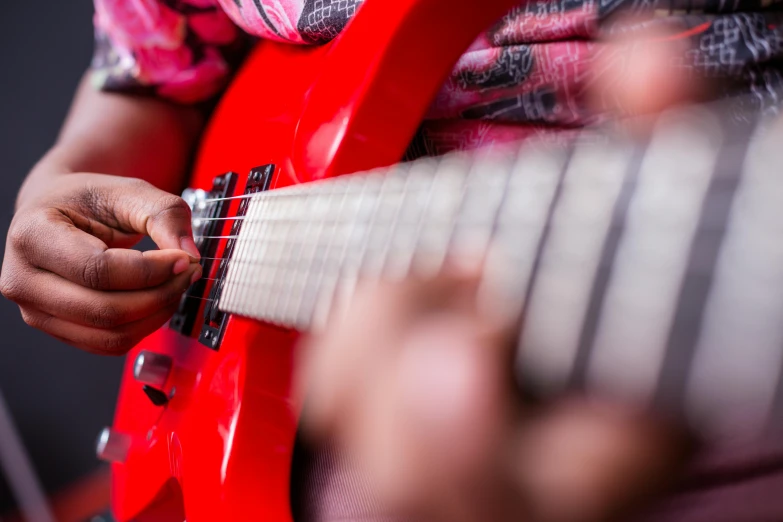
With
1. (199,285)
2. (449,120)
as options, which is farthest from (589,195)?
(199,285)

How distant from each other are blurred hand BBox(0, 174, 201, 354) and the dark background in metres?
0.84

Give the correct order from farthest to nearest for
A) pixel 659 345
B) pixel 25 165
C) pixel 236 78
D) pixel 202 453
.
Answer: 1. pixel 25 165
2. pixel 236 78
3. pixel 202 453
4. pixel 659 345

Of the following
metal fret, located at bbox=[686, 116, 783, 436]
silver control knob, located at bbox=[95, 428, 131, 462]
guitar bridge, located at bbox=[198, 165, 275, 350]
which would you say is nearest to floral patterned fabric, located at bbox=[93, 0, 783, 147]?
guitar bridge, located at bbox=[198, 165, 275, 350]

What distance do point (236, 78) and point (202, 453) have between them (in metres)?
0.51

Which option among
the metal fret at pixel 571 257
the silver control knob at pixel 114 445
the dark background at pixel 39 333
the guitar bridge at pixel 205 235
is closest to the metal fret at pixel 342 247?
the metal fret at pixel 571 257

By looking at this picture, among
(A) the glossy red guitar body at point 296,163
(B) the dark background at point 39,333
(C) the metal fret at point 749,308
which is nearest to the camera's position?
(C) the metal fret at point 749,308

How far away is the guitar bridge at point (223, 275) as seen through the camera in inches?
17.3

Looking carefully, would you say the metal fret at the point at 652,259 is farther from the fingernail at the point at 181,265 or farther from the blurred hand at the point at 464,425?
the fingernail at the point at 181,265

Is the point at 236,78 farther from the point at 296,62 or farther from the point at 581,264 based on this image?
the point at 581,264

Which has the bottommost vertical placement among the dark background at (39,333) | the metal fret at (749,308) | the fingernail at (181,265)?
the dark background at (39,333)

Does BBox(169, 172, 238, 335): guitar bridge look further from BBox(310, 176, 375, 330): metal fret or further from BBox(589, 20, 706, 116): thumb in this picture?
BBox(589, 20, 706, 116): thumb

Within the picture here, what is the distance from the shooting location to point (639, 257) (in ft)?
0.54

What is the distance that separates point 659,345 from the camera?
158 millimetres

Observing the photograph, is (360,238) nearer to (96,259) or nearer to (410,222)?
(410,222)
